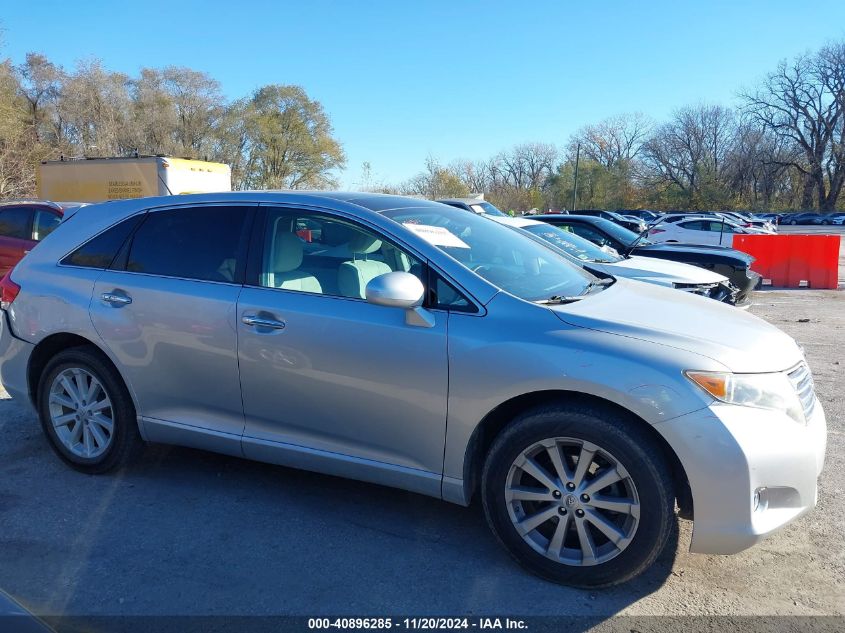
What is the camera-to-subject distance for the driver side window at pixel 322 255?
11.3ft

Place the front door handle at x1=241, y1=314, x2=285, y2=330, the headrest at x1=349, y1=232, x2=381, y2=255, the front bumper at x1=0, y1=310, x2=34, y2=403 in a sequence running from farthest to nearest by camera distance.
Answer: the front bumper at x1=0, y1=310, x2=34, y2=403
the headrest at x1=349, y1=232, x2=381, y2=255
the front door handle at x1=241, y1=314, x2=285, y2=330

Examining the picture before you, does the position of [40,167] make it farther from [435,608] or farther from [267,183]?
[267,183]

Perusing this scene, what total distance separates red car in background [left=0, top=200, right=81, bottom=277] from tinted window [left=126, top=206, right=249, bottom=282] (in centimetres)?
775

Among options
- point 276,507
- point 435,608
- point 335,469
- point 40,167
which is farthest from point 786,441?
point 40,167

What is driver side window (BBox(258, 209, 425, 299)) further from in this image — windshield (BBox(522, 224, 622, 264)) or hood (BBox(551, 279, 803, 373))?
windshield (BBox(522, 224, 622, 264))

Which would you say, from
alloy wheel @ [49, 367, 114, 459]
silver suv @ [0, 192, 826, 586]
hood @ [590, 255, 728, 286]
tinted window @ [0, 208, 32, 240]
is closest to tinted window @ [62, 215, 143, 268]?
silver suv @ [0, 192, 826, 586]

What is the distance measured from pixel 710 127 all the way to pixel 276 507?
83780 millimetres

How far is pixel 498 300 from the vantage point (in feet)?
10.1

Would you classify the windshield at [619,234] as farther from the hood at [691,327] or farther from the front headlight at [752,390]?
the front headlight at [752,390]

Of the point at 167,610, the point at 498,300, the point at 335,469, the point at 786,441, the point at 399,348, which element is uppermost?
the point at 498,300

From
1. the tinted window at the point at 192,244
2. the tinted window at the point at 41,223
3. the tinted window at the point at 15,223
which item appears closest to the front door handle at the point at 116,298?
the tinted window at the point at 192,244

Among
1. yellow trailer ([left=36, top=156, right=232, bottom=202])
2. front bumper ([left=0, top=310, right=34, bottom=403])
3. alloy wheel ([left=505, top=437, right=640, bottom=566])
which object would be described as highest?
yellow trailer ([left=36, top=156, right=232, bottom=202])

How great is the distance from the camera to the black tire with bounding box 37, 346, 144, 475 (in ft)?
12.9

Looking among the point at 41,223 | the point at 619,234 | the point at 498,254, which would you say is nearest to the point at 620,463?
the point at 498,254
